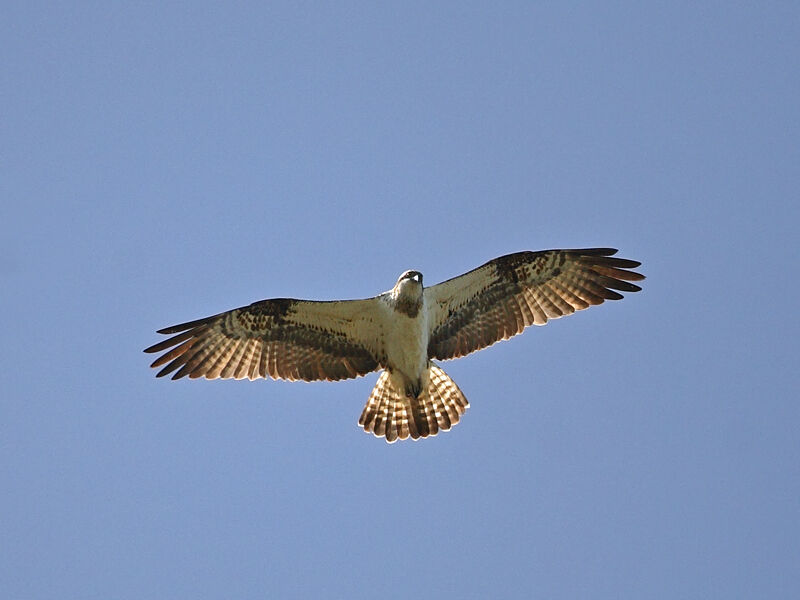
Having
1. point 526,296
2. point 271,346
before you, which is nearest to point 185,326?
point 271,346

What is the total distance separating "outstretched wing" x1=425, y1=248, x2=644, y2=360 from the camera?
18.1 metres

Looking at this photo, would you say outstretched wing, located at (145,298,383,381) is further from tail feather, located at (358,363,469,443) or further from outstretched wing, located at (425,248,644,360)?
outstretched wing, located at (425,248,644,360)

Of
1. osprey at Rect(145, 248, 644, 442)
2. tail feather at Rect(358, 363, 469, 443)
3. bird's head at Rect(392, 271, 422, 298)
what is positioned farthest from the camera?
tail feather at Rect(358, 363, 469, 443)

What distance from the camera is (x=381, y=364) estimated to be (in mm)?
18234

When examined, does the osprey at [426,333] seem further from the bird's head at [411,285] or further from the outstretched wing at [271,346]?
the bird's head at [411,285]

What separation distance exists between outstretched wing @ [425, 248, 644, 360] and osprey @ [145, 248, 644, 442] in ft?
0.04

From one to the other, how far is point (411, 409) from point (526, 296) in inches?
75.4

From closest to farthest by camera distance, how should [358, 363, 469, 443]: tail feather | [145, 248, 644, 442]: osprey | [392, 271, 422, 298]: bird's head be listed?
[392, 271, 422, 298]: bird's head < [145, 248, 644, 442]: osprey < [358, 363, 469, 443]: tail feather

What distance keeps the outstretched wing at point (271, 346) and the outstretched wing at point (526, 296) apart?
0.90 metres

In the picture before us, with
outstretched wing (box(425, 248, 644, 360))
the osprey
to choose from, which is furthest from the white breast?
outstretched wing (box(425, 248, 644, 360))

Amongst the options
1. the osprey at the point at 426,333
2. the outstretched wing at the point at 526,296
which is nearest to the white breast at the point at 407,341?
the osprey at the point at 426,333

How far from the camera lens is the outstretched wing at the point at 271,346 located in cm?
1806

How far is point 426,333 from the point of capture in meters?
17.9

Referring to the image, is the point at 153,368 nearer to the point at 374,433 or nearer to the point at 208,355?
the point at 208,355
